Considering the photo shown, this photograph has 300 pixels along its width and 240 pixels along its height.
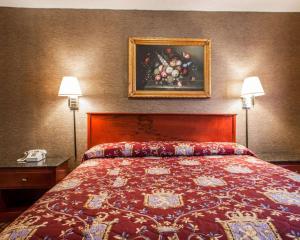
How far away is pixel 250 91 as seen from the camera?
7.51 feet

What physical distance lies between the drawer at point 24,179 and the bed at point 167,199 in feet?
1.40

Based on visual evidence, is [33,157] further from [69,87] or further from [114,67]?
[114,67]

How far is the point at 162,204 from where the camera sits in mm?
905

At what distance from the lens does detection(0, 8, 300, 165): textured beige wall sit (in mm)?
2445

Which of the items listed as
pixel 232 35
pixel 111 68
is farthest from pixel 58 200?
pixel 232 35

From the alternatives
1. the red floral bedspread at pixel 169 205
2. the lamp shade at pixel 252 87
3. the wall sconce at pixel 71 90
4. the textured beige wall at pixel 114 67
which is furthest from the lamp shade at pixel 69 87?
the lamp shade at pixel 252 87

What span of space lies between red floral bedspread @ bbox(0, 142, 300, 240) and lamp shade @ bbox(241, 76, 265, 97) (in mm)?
955

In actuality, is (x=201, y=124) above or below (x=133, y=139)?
above

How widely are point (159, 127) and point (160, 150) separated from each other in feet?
1.63

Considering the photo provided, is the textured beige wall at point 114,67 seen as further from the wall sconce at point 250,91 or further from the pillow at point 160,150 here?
the pillow at point 160,150

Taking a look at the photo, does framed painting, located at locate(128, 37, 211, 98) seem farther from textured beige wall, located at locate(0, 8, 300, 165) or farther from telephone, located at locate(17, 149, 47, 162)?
telephone, located at locate(17, 149, 47, 162)

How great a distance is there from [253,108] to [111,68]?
5.74 ft

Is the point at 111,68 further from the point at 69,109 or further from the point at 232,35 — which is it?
the point at 232,35

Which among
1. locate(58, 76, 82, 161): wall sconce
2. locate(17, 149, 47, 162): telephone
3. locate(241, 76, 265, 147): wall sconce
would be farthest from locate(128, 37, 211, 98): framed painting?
locate(17, 149, 47, 162): telephone
